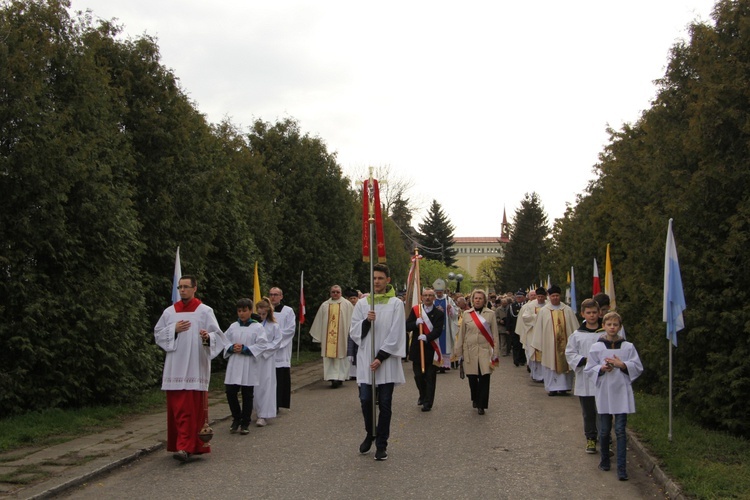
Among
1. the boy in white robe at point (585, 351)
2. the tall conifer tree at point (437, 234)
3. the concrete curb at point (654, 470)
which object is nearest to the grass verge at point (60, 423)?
the boy in white robe at point (585, 351)

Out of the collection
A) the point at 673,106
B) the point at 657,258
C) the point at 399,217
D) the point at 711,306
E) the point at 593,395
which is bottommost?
the point at 593,395

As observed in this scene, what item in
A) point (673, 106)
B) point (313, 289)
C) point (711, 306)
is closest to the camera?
point (711, 306)

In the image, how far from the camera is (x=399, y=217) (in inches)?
3374

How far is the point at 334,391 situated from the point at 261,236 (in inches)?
301

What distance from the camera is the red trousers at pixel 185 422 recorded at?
8.78 metres

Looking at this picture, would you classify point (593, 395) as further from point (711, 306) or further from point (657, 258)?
point (657, 258)

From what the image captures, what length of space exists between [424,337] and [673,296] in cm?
481

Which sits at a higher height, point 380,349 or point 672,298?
point 672,298

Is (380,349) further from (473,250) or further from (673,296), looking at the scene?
(473,250)

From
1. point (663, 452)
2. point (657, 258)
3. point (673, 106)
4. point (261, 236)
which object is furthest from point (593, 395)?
point (261, 236)

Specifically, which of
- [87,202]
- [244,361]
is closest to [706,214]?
[244,361]

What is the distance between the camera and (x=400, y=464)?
339 inches

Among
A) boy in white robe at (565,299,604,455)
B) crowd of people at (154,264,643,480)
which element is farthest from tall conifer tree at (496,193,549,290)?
boy in white robe at (565,299,604,455)

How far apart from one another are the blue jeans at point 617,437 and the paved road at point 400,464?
6.1 inches
